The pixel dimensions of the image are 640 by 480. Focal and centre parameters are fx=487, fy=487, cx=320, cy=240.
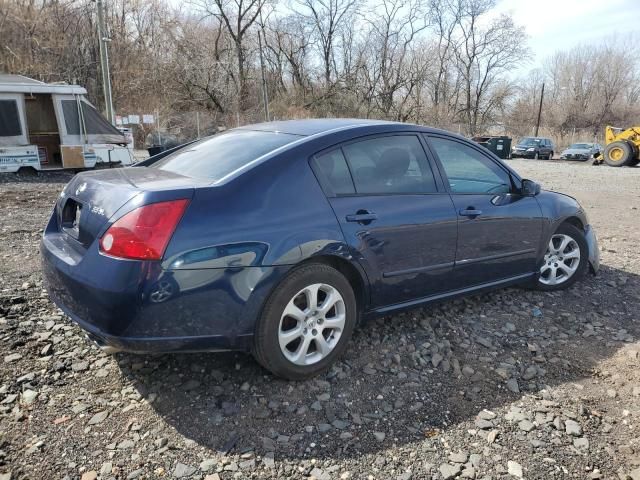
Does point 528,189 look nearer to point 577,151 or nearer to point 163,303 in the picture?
point 163,303

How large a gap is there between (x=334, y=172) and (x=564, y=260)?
2.80m

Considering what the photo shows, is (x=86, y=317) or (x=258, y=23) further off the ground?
(x=258, y=23)

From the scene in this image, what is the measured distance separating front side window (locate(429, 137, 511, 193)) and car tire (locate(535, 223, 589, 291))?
35.3 inches

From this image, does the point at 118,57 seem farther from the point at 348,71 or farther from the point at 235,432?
the point at 235,432

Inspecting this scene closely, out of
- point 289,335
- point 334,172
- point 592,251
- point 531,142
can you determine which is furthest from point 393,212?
point 531,142

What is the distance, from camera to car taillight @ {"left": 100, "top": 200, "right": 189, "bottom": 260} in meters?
2.42

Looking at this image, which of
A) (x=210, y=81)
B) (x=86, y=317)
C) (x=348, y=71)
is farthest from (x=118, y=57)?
(x=86, y=317)

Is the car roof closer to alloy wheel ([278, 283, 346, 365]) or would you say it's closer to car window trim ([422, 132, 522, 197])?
car window trim ([422, 132, 522, 197])

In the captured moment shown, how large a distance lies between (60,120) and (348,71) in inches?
1407

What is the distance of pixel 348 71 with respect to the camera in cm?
4541

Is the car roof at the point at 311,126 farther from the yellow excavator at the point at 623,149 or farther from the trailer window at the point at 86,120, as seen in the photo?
the yellow excavator at the point at 623,149

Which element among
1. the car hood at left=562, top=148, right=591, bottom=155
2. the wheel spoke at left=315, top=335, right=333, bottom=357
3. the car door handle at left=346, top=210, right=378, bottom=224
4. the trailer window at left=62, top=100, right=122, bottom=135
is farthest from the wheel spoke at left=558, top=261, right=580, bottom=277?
the car hood at left=562, top=148, right=591, bottom=155

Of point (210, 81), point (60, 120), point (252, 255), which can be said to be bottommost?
point (252, 255)

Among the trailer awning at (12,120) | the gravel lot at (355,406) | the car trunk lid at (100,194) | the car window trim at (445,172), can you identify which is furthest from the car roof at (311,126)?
the trailer awning at (12,120)
